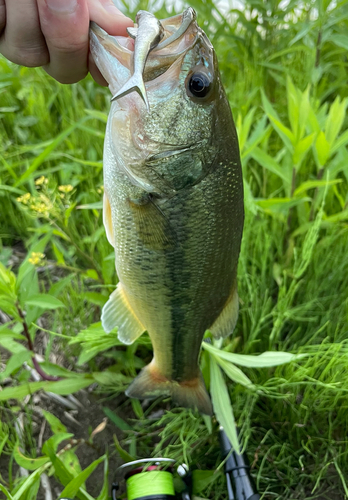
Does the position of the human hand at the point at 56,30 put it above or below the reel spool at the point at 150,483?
above

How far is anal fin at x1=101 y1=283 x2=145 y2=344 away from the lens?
4.92 feet

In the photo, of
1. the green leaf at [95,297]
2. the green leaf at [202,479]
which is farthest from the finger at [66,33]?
the green leaf at [202,479]

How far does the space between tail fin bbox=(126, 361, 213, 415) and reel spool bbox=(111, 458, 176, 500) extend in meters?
0.24

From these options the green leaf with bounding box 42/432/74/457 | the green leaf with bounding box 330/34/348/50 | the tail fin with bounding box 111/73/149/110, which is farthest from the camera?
the green leaf with bounding box 330/34/348/50

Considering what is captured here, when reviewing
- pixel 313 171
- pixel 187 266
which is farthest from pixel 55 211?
pixel 313 171

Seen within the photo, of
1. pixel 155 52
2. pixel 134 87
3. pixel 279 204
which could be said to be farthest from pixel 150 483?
pixel 155 52

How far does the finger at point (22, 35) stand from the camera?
4.13ft

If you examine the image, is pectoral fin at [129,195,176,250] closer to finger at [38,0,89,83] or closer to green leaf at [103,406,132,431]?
finger at [38,0,89,83]

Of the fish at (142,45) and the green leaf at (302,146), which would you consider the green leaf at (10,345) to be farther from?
the green leaf at (302,146)

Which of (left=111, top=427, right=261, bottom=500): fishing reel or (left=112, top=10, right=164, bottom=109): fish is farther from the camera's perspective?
(left=111, top=427, right=261, bottom=500): fishing reel

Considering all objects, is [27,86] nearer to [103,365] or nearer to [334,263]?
[103,365]

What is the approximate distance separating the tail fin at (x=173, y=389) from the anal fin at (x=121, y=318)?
201 mm

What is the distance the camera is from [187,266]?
130cm

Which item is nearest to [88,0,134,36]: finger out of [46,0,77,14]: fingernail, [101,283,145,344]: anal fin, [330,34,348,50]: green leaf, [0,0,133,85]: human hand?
[0,0,133,85]: human hand
